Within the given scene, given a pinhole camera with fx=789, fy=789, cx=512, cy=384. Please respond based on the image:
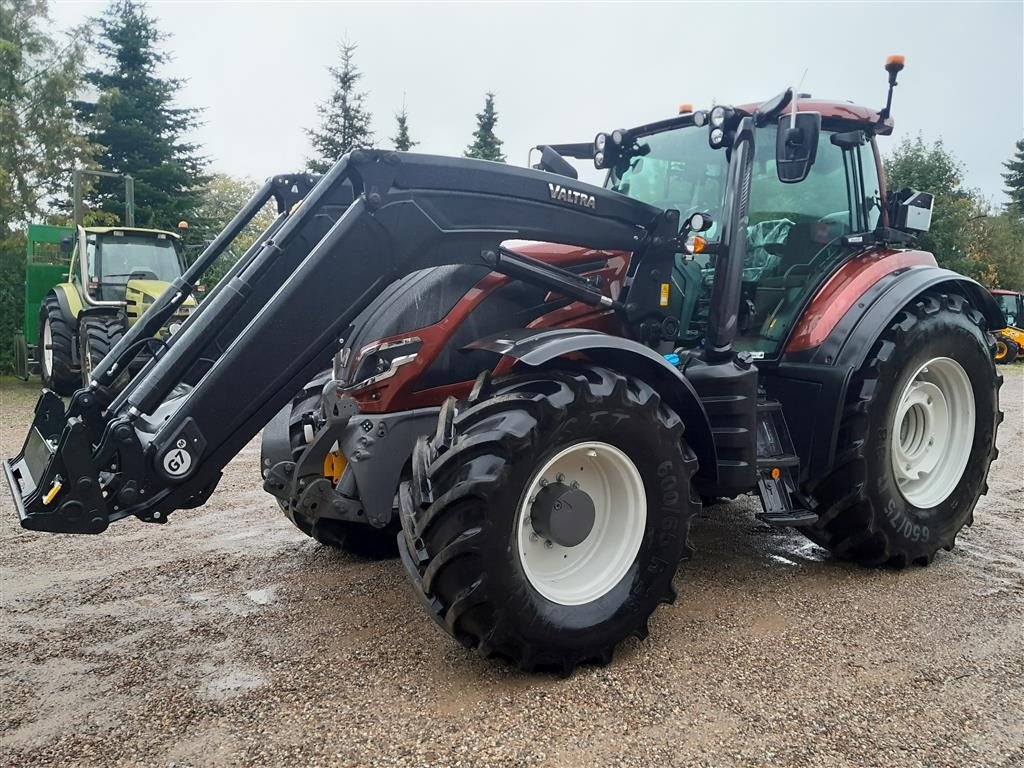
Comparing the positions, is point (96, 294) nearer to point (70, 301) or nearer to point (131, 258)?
point (70, 301)

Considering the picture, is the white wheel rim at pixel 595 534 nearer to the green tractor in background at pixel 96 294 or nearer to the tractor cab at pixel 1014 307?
the green tractor in background at pixel 96 294

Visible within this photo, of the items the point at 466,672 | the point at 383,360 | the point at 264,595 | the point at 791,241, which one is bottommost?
the point at 264,595

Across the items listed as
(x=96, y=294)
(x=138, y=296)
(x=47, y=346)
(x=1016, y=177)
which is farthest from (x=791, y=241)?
(x=1016, y=177)

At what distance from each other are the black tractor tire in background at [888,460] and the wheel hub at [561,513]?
1.69 metres

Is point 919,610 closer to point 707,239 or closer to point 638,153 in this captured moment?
point 707,239

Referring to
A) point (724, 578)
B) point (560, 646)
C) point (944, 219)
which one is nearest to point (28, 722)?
point (560, 646)

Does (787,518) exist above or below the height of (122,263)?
below

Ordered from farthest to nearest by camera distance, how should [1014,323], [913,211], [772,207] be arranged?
[1014,323]
[913,211]
[772,207]

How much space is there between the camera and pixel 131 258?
12758mm

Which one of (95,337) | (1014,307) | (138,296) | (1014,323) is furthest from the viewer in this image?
(1014,307)

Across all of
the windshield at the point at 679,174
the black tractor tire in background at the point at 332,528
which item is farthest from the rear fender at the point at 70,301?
the windshield at the point at 679,174

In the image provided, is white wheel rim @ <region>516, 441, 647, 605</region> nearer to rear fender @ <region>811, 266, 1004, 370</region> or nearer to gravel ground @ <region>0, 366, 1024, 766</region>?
gravel ground @ <region>0, 366, 1024, 766</region>

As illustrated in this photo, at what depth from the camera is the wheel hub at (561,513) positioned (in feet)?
10.4

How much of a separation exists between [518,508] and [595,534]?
59 cm
